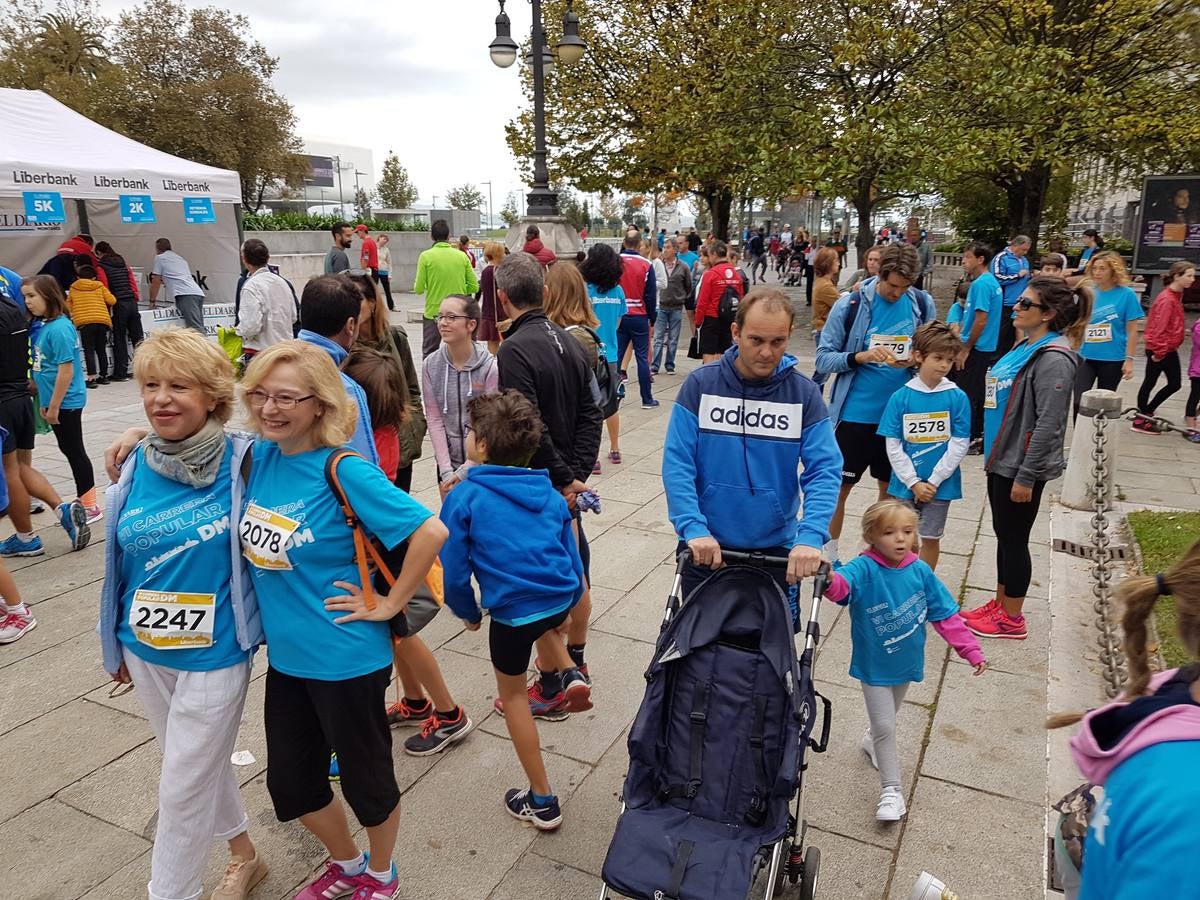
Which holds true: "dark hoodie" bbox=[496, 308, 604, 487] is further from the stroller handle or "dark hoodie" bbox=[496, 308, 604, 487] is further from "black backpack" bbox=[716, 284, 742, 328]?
"black backpack" bbox=[716, 284, 742, 328]

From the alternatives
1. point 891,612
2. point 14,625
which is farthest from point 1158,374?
point 14,625

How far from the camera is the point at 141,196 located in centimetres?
1206

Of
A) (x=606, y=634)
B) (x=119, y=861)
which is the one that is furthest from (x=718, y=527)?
(x=119, y=861)

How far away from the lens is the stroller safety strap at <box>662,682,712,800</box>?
7.77 feet

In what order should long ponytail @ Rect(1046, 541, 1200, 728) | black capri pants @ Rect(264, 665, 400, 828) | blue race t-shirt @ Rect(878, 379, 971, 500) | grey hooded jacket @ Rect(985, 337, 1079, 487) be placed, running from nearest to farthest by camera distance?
long ponytail @ Rect(1046, 541, 1200, 728), black capri pants @ Rect(264, 665, 400, 828), grey hooded jacket @ Rect(985, 337, 1079, 487), blue race t-shirt @ Rect(878, 379, 971, 500)

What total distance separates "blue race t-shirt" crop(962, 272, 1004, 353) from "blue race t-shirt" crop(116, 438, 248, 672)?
6.98 meters

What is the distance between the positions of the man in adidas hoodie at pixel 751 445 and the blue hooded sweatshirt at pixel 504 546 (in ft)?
1.61

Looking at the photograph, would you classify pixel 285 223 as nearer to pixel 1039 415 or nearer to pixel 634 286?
pixel 634 286

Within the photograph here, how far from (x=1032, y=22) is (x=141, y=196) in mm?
15801

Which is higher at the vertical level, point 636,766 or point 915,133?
point 915,133

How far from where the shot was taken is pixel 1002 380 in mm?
4496

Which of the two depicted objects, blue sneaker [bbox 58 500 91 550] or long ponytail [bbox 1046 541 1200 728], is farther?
blue sneaker [bbox 58 500 91 550]

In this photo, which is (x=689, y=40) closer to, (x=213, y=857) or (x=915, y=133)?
(x=915, y=133)

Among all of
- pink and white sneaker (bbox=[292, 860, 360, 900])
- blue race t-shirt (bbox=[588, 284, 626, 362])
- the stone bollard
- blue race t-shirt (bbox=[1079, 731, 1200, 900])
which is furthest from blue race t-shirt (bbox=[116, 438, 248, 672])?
the stone bollard
